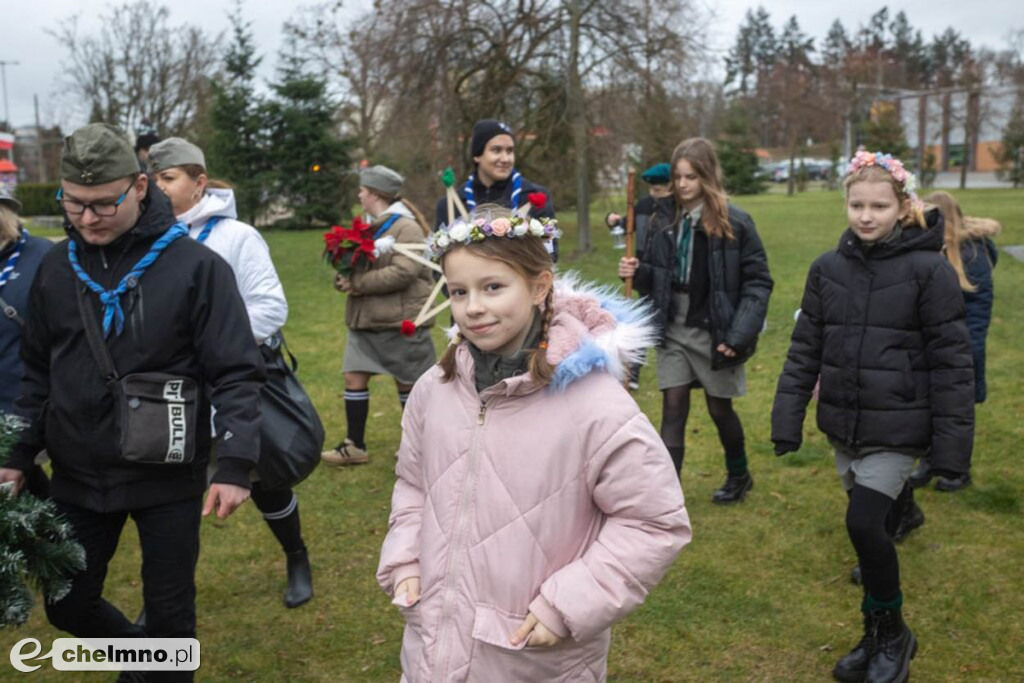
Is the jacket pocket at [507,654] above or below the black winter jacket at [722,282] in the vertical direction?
below

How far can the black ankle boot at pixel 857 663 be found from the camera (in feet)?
12.8

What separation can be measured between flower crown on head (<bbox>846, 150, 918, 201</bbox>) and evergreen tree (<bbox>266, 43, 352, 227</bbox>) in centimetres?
2592

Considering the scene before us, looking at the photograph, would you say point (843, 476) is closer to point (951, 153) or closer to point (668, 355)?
point (668, 355)

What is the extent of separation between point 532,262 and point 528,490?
580 millimetres

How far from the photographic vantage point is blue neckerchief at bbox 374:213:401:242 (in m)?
6.62

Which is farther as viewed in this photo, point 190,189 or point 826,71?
point 826,71

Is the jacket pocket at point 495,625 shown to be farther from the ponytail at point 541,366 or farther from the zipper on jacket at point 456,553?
the ponytail at point 541,366

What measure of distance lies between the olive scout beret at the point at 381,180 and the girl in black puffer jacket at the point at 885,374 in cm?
356

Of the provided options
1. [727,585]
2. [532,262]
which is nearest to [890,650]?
[727,585]

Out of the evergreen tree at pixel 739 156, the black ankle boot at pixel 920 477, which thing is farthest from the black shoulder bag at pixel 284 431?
the evergreen tree at pixel 739 156

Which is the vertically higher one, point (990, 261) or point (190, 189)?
point (190, 189)

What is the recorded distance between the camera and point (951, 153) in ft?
232

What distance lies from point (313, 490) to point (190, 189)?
9.02 ft

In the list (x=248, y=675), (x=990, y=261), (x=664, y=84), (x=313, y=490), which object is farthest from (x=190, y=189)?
(x=664, y=84)
